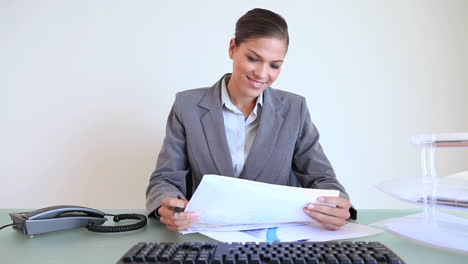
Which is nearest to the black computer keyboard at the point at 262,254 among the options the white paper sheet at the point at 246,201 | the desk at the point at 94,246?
the desk at the point at 94,246

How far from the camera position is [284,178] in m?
1.34

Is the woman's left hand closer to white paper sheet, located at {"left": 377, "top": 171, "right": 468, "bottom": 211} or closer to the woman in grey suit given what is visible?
white paper sheet, located at {"left": 377, "top": 171, "right": 468, "bottom": 211}

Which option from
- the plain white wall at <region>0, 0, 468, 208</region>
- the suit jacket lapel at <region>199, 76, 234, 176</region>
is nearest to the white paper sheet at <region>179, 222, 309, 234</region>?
the suit jacket lapel at <region>199, 76, 234, 176</region>

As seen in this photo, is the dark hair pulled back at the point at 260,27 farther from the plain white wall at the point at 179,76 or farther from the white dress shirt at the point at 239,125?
the plain white wall at the point at 179,76

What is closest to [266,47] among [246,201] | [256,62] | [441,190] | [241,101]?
[256,62]

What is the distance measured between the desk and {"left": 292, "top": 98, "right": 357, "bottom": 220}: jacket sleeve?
0.30 m

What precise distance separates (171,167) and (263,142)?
34cm

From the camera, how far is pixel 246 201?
2.78 ft

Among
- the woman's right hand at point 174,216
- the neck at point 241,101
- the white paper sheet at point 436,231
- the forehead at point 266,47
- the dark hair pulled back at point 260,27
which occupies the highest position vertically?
the dark hair pulled back at point 260,27

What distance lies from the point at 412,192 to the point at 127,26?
1.57 meters

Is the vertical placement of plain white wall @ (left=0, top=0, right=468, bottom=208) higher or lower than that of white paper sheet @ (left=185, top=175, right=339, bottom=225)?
higher

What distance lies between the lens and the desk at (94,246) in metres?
0.66

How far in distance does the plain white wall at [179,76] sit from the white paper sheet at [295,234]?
1040 millimetres

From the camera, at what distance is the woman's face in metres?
1.19
